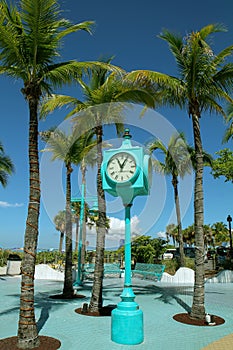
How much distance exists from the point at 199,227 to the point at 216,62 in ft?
15.4

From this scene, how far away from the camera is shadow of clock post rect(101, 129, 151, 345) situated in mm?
6500

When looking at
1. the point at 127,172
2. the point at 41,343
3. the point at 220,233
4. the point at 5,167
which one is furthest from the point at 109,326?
the point at 220,233

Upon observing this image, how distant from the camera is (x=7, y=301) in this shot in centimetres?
1156

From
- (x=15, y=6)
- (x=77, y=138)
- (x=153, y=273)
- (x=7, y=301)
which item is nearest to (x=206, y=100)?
(x=77, y=138)

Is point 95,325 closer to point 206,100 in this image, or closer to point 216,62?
point 206,100

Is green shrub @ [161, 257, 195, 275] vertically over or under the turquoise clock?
under

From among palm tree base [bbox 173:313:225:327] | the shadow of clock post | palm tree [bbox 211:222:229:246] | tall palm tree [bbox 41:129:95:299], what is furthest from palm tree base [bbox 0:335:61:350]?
palm tree [bbox 211:222:229:246]

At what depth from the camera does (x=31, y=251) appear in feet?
20.6

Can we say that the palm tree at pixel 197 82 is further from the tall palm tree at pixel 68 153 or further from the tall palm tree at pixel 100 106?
the tall palm tree at pixel 68 153

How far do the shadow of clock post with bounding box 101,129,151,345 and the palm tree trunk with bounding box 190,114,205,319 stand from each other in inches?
86.5

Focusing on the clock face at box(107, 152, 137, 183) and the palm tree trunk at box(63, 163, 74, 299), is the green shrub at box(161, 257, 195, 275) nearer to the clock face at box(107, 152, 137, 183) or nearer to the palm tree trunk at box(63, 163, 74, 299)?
the palm tree trunk at box(63, 163, 74, 299)

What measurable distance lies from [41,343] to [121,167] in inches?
150

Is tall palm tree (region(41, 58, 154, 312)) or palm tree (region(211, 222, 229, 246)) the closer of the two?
tall palm tree (region(41, 58, 154, 312))

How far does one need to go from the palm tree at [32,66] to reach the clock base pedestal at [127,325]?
5.18 ft
